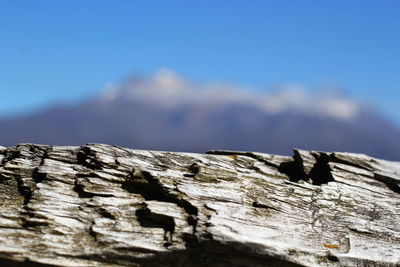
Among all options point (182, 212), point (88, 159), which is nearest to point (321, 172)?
point (182, 212)

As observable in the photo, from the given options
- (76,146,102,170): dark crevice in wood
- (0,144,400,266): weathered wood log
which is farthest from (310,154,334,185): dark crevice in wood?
(76,146,102,170): dark crevice in wood

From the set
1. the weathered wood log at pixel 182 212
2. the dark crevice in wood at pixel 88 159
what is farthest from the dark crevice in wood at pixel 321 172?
the dark crevice in wood at pixel 88 159

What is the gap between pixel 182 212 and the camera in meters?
16.6

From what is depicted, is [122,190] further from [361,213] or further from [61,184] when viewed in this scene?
[361,213]

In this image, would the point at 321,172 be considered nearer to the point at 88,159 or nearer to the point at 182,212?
the point at 182,212

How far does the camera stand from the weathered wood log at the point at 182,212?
51.2 ft

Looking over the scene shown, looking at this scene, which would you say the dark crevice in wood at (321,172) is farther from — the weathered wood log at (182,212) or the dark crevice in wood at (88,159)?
the dark crevice in wood at (88,159)

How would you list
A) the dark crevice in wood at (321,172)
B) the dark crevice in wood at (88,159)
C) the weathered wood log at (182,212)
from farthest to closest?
the dark crevice in wood at (321,172), the dark crevice in wood at (88,159), the weathered wood log at (182,212)

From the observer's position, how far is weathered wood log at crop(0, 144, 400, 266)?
15.6 m

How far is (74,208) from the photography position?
16594 mm

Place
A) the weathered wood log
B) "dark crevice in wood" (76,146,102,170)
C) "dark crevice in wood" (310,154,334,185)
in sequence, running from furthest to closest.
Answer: "dark crevice in wood" (310,154,334,185)
"dark crevice in wood" (76,146,102,170)
the weathered wood log

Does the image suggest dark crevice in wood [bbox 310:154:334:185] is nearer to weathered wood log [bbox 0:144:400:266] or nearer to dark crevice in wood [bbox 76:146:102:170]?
weathered wood log [bbox 0:144:400:266]

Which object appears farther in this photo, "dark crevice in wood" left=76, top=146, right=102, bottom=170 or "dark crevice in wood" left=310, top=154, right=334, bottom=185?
"dark crevice in wood" left=310, top=154, right=334, bottom=185

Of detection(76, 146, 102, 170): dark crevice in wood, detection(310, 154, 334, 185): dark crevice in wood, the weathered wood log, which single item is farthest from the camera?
detection(310, 154, 334, 185): dark crevice in wood
